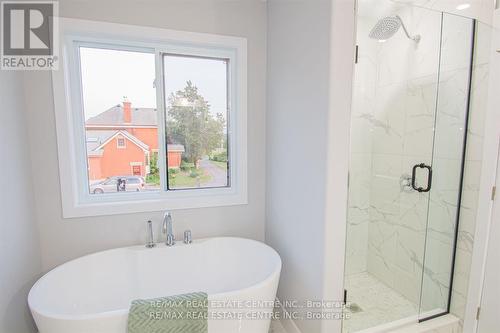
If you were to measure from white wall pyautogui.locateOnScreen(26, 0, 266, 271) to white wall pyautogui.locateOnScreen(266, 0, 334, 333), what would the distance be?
0.12 meters

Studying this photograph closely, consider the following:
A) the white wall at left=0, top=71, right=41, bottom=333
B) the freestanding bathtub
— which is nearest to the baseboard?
the freestanding bathtub

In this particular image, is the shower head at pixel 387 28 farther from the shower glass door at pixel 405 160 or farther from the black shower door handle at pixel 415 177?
the black shower door handle at pixel 415 177

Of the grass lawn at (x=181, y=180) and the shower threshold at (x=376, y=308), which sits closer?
the shower threshold at (x=376, y=308)

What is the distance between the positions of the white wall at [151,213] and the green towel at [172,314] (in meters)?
0.85

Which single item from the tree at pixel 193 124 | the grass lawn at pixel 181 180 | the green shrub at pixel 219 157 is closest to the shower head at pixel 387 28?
the tree at pixel 193 124

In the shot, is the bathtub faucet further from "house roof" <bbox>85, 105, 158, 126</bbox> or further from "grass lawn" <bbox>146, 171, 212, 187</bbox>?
"house roof" <bbox>85, 105, 158, 126</bbox>

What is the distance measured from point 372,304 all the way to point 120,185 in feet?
7.44

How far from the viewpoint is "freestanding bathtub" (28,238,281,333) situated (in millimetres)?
1174

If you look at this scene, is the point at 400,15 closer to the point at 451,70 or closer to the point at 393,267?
the point at 451,70

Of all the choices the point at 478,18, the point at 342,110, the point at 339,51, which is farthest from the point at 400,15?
the point at 342,110

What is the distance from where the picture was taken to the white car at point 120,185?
1975mm

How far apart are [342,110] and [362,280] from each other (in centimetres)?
173

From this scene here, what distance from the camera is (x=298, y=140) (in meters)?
1.66

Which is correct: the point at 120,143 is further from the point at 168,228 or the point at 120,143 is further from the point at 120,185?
the point at 168,228
